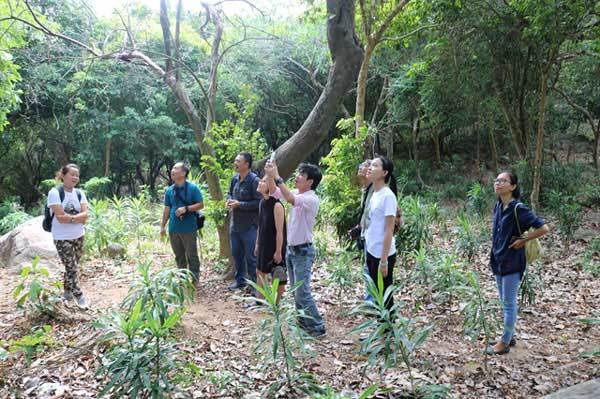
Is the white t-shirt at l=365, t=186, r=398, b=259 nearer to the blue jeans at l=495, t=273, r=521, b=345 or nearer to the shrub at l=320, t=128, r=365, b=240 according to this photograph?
the blue jeans at l=495, t=273, r=521, b=345

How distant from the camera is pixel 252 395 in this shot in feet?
10.4

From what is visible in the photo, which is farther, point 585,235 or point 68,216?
point 585,235

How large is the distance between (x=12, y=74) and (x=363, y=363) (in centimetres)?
699

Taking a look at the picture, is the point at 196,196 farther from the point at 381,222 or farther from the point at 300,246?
the point at 381,222

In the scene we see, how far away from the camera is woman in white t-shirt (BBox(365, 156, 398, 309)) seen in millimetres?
3709

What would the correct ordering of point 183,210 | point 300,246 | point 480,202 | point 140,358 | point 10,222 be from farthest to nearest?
point 10,222, point 480,202, point 183,210, point 300,246, point 140,358

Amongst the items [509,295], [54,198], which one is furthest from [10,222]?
[509,295]

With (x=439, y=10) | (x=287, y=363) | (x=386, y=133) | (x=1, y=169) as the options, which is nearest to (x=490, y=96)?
(x=439, y=10)

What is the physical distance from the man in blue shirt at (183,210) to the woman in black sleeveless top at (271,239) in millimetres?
1148

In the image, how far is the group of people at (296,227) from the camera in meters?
3.78

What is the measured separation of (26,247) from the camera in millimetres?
7062

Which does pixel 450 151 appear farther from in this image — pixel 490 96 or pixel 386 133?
pixel 490 96

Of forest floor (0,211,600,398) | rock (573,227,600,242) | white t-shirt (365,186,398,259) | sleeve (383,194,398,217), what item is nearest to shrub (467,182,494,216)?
rock (573,227,600,242)

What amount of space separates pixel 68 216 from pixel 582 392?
461cm
